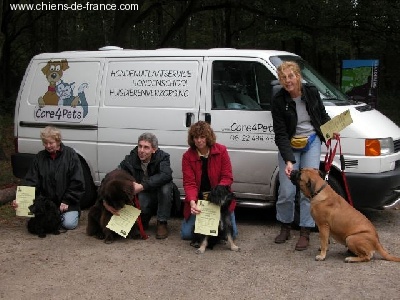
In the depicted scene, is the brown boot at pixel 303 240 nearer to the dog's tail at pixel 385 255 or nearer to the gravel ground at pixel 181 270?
the gravel ground at pixel 181 270

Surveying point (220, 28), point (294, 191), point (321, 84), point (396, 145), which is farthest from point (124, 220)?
point (220, 28)

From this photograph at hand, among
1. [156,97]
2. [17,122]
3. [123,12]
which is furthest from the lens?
[123,12]

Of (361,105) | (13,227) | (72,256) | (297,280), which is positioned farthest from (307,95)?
(13,227)

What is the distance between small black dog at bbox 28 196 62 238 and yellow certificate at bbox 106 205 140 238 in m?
0.75

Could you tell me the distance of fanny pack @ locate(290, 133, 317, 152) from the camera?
514cm

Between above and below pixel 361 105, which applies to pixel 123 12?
above

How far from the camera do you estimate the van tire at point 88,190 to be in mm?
6738

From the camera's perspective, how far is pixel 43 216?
574 cm

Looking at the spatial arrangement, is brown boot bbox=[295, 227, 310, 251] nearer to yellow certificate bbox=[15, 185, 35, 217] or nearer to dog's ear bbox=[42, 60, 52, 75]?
yellow certificate bbox=[15, 185, 35, 217]

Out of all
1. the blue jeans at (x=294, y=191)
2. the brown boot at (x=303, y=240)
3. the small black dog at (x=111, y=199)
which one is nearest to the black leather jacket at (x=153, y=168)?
the small black dog at (x=111, y=199)

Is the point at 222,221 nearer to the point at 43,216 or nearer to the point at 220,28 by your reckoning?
the point at 43,216

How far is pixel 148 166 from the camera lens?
18.9 feet

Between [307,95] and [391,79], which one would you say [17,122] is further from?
[391,79]

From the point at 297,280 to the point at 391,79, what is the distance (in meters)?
25.8
